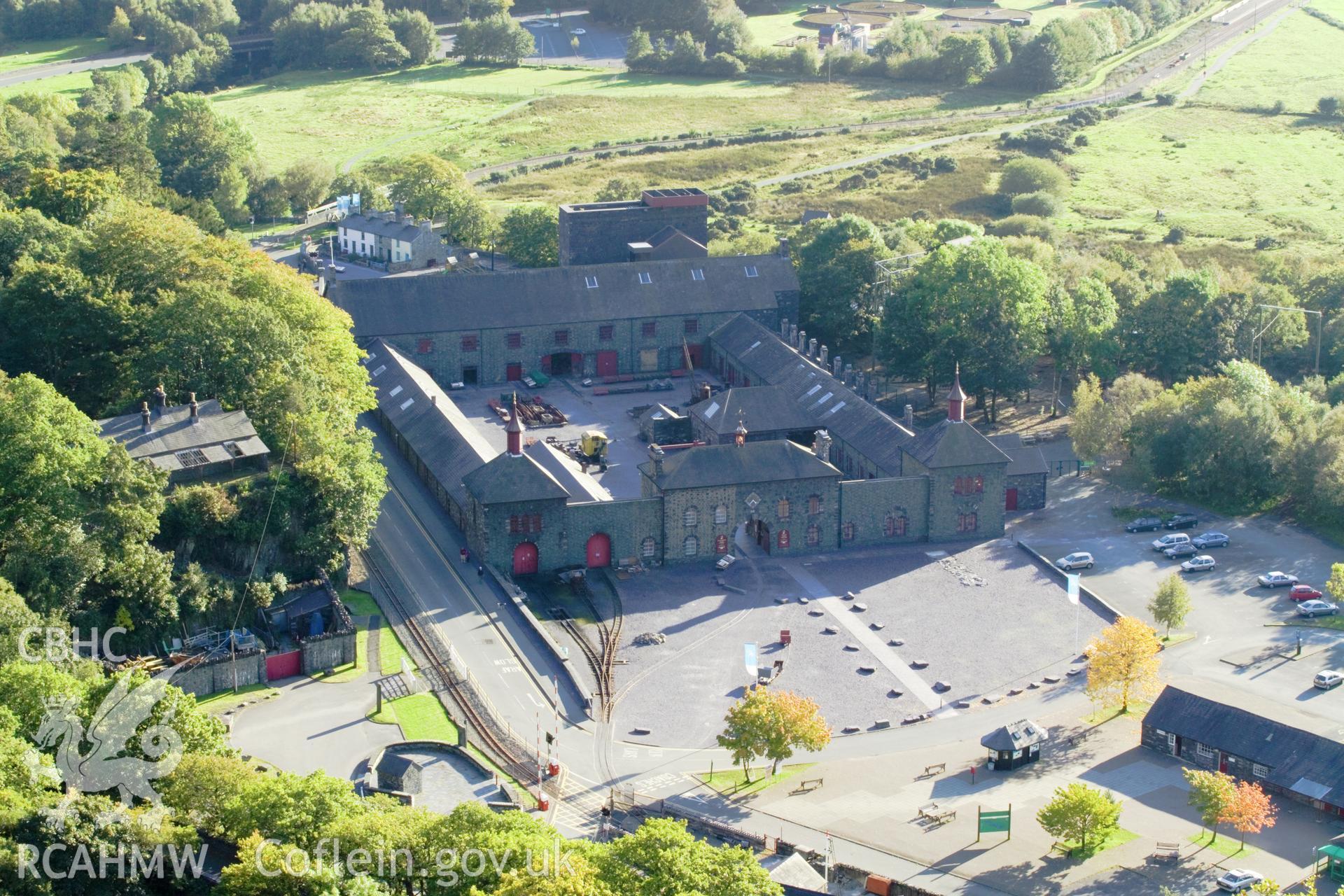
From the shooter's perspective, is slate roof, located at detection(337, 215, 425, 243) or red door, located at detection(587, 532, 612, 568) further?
slate roof, located at detection(337, 215, 425, 243)

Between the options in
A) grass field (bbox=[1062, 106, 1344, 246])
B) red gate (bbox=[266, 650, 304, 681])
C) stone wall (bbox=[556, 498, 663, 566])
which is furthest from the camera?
grass field (bbox=[1062, 106, 1344, 246])

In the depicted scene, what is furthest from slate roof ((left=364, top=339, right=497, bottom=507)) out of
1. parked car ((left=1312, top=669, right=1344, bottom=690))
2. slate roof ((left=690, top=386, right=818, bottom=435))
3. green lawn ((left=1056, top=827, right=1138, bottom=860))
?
parked car ((left=1312, top=669, right=1344, bottom=690))

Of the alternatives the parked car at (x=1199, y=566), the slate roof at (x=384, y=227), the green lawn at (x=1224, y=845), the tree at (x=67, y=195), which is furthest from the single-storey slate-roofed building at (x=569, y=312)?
the green lawn at (x=1224, y=845)

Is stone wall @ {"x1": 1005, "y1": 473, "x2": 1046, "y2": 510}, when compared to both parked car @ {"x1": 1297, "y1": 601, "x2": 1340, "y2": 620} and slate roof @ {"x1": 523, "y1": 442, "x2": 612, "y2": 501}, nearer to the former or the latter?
parked car @ {"x1": 1297, "y1": 601, "x2": 1340, "y2": 620}

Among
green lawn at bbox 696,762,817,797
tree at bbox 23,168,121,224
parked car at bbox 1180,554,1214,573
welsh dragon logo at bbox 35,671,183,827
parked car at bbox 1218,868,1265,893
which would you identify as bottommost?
parked car at bbox 1218,868,1265,893

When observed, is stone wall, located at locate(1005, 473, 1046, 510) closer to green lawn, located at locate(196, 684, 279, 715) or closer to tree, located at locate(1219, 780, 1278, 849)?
tree, located at locate(1219, 780, 1278, 849)

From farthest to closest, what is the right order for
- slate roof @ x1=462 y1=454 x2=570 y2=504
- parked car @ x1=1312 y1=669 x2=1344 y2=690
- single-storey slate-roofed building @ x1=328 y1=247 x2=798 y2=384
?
single-storey slate-roofed building @ x1=328 y1=247 x2=798 y2=384, slate roof @ x1=462 y1=454 x2=570 y2=504, parked car @ x1=1312 y1=669 x2=1344 y2=690

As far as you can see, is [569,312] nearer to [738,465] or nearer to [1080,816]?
[738,465]

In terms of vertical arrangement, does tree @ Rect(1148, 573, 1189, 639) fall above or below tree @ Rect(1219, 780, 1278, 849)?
above
